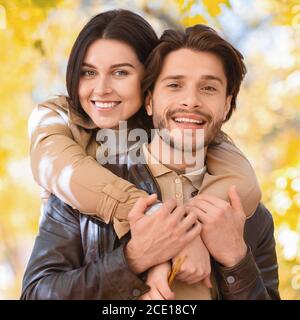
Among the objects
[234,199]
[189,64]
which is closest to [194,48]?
[189,64]

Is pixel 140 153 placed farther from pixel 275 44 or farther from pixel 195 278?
pixel 275 44

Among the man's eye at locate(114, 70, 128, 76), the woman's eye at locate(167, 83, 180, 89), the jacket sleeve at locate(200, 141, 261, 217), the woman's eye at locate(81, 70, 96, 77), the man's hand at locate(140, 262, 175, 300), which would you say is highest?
the woman's eye at locate(81, 70, 96, 77)

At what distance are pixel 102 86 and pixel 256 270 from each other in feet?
2.19

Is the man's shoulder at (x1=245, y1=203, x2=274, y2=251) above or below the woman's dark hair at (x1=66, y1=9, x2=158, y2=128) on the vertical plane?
below

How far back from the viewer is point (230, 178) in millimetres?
1787

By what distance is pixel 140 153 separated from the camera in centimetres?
183

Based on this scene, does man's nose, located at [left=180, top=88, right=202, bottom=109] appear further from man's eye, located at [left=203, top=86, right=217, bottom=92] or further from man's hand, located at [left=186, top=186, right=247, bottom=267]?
man's hand, located at [left=186, top=186, right=247, bottom=267]

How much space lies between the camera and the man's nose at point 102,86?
1809 millimetres

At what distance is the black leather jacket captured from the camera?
166 cm

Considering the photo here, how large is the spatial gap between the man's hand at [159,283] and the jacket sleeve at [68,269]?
0.07ft

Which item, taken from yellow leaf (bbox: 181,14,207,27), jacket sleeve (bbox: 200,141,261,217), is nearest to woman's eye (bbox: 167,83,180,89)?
jacket sleeve (bbox: 200,141,261,217)

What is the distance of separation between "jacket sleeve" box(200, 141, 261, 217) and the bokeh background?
0.61 meters

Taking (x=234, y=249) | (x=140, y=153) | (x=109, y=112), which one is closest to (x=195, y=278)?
(x=234, y=249)

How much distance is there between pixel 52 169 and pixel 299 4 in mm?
1157
